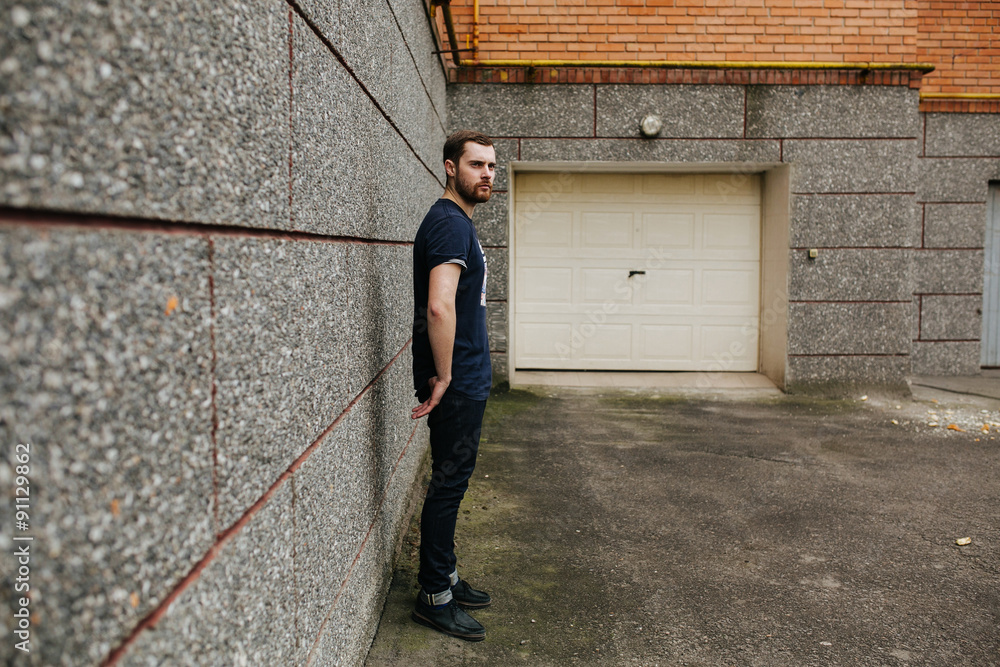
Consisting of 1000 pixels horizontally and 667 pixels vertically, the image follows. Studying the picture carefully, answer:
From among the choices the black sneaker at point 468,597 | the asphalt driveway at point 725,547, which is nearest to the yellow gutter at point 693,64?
the asphalt driveway at point 725,547

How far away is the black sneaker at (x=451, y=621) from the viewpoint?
2.83 m

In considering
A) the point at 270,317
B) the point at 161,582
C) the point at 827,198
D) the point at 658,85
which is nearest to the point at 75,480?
the point at 161,582

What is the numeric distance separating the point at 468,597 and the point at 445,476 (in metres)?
0.64

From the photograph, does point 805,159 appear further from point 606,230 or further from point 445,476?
point 445,476

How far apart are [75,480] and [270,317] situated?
0.77 meters

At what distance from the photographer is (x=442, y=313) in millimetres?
2555

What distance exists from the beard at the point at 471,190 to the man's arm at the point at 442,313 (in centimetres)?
38

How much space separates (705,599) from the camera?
3156 mm

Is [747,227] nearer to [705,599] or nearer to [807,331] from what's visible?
[807,331]

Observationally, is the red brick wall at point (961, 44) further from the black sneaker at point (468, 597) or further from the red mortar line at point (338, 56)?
the black sneaker at point (468, 597)

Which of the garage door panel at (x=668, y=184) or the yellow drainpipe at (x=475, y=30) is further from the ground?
the yellow drainpipe at (x=475, y=30)

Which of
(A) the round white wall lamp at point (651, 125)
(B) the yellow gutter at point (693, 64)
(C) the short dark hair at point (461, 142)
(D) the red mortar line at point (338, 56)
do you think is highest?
(B) the yellow gutter at point (693, 64)

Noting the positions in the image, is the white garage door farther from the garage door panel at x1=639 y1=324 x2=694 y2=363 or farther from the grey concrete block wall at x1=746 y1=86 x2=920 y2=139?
the grey concrete block wall at x1=746 y1=86 x2=920 y2=139

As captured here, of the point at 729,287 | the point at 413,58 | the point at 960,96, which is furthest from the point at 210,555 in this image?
the point at 960,96
